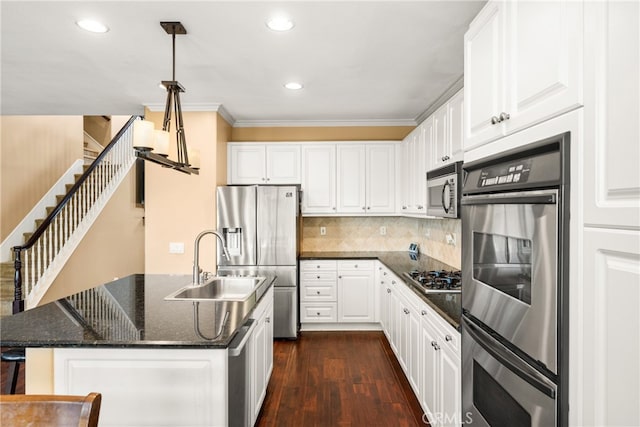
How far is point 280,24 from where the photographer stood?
7.64ft

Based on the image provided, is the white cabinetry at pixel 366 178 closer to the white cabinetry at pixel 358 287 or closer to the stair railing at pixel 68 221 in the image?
the white cabinetry at pixel 358 287

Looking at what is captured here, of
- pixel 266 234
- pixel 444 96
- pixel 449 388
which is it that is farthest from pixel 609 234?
pixel 266 234

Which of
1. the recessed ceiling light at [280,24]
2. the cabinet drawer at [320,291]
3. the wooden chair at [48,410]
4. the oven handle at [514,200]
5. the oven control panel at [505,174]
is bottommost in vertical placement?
the cabinet drawer at [320,291]

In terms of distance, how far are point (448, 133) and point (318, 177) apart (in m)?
2.07

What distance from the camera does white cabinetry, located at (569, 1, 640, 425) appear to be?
85 cm

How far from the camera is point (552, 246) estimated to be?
3.68ft

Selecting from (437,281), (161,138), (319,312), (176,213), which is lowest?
(319,312)

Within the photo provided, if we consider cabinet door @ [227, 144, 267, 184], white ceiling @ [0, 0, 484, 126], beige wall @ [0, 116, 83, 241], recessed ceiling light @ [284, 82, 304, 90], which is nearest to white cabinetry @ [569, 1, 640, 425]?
white ceiling @ [0, 0, 484, 126]

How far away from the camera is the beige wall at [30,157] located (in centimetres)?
519

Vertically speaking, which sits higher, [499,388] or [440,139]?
[440,139]

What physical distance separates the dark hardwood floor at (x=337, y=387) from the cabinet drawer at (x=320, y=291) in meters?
0.53

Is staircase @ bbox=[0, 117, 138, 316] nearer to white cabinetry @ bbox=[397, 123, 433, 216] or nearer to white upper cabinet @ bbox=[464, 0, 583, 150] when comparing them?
white cabinetry @ bbox=[397, 123, 433, 216]

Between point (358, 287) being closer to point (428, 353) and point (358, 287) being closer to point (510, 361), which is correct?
point (428, 353)

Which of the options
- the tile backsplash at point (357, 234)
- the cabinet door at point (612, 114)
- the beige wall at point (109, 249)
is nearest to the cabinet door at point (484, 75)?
the cabinet door at point (612, 114)
